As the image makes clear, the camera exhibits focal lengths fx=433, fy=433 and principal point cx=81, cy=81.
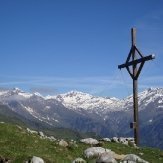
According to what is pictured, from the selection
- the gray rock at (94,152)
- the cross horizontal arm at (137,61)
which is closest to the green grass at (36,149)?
the gray rock at (94,152)

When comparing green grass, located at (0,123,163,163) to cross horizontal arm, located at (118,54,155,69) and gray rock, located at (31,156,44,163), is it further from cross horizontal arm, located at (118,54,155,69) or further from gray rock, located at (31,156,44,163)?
cross horizontal arm, located at (118,54,155,69)

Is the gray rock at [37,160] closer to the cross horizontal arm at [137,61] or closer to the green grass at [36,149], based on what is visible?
the green grass at [36,149]

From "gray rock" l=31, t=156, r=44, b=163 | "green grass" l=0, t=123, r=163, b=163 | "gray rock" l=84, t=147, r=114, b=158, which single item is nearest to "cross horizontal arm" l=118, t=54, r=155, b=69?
"green grass" l=0, t=123, r=163, b=163

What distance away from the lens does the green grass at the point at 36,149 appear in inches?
1172

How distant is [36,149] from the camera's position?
107 ft

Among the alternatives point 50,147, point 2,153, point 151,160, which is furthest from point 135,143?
point 2,153

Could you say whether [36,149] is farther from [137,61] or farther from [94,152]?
[137,61]

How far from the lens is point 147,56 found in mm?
42312

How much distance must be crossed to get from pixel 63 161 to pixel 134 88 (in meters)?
16.7

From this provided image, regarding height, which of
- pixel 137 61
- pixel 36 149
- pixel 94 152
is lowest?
pixel 94 152

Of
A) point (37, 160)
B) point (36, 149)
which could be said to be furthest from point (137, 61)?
point (37, 160)

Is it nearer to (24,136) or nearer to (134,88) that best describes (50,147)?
(24,136)

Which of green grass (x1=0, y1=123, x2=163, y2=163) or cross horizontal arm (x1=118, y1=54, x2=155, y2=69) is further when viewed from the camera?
cross horizontal arm (x1=118, y1=54, x2=155, y2=69)

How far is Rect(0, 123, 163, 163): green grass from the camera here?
2976cm
